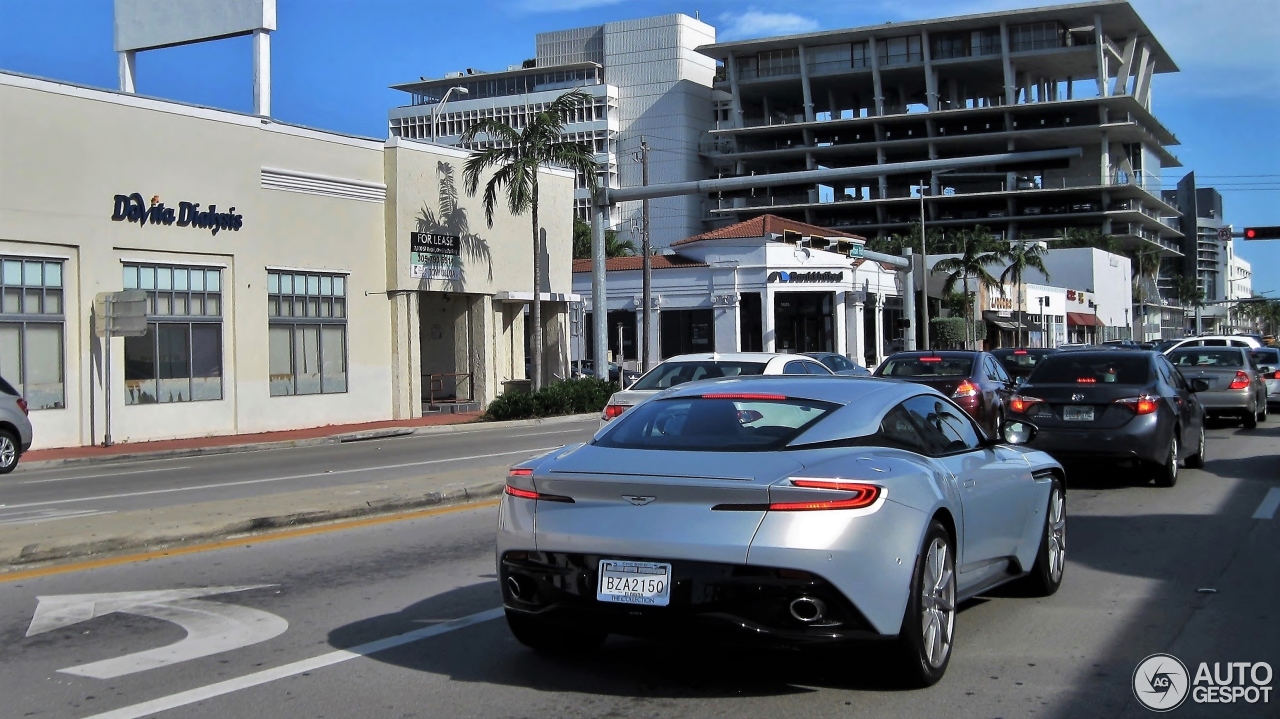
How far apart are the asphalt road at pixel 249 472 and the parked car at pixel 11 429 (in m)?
0.32

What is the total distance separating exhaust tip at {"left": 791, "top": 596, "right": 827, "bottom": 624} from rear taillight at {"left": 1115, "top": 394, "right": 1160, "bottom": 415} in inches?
400

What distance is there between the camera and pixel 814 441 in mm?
5988

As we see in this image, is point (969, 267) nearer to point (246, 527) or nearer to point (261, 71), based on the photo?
point (261, 71)

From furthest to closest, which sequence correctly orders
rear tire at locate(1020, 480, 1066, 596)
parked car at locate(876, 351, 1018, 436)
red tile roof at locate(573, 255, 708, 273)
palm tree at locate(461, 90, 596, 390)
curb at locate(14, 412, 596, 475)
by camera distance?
1. red tile roof at locate(573, 255, 708, 273)
2. palm tree at locate(461, 90, 596, 390)
3. curb at locate(14, 412, 596, 475)
4. parked car at locate(876, 351, 1018, 436)
5. rear tire at locate(1020, 480, 1066, 596)

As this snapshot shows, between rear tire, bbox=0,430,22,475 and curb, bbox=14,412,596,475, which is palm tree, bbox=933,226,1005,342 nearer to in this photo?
curb, bbox=14,412,596,475

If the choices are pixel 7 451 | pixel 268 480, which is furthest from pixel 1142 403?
pixel 7 451

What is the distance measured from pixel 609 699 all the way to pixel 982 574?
243 centimetres

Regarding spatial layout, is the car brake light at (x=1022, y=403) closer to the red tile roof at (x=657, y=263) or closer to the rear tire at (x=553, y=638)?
the rear tire at (x=553, y=638)

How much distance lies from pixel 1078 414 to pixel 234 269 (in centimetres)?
1976

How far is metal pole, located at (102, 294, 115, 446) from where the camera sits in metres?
24.1

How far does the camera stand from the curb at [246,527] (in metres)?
9.39

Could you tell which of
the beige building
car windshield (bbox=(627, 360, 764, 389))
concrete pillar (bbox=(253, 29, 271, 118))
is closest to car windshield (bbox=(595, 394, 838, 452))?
car windshield (bbox=(627, 360, 764, 389))

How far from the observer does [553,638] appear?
6.46 meters

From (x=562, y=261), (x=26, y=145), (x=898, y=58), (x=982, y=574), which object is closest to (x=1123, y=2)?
(x=898, y=58)
